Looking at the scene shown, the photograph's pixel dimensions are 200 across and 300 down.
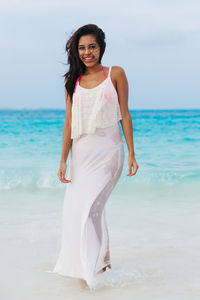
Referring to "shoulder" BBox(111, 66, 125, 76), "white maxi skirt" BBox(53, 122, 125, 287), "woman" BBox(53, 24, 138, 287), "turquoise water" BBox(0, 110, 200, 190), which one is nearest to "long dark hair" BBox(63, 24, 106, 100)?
"woman" BBox(53, 24, 138, 287)

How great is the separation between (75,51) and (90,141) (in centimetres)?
63

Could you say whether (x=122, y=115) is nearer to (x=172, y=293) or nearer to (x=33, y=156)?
(x=172, y=293)

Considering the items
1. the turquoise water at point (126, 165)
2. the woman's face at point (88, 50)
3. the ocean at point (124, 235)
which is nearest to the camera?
the woman's face at point (88, 50)

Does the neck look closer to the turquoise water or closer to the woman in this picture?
the woman

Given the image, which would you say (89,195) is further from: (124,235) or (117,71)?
(124,235)

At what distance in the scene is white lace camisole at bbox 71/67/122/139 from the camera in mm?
3160

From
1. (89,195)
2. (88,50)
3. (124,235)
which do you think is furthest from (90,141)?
(124,235)

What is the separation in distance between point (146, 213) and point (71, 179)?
8.90ft

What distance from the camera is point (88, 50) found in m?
3.16

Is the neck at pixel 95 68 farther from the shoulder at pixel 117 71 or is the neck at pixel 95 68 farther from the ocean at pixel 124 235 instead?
→ the ocean at pixel 124 235

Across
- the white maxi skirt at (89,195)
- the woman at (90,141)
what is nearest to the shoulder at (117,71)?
the woman at (90,141)

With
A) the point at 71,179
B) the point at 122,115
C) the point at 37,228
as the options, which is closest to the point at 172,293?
the point at 71,179

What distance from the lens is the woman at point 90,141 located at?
10.4 feet

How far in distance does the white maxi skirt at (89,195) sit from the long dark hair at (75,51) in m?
0.40
